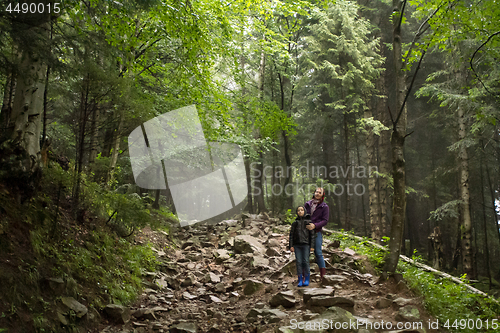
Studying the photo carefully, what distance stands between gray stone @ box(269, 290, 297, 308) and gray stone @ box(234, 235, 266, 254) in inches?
153

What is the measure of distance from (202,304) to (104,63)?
5548 mm

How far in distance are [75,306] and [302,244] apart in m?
4.18

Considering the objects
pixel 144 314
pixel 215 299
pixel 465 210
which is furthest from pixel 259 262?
pixel 465 210

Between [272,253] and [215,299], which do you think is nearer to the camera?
[215,299]

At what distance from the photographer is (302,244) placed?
20.7 feet

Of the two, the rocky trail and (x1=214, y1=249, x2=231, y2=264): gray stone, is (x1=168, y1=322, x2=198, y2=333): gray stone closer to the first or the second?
the rocky trail

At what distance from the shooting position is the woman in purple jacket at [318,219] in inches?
255

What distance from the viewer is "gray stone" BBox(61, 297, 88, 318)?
4.30 metres

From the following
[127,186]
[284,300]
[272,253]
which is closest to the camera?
[284,300]

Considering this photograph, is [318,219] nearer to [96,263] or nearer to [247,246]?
[247,246]

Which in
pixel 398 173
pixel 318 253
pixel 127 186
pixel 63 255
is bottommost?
pixel 318 253

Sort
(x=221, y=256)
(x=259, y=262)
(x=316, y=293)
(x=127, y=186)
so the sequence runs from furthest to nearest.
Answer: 1. (x=127, y=186)
2. (x=221, y=256)
3. (x=259, y=262)
4. (x=316, y=293)

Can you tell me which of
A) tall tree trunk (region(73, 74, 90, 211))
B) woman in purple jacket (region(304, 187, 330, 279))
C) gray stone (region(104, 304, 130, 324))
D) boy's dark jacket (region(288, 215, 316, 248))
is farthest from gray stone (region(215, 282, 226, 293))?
tall tree trunk (region(73, 74, 90, 211))

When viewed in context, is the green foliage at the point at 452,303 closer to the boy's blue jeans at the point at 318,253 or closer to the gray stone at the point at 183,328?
the boy's blue jeans at the point at 318,253
